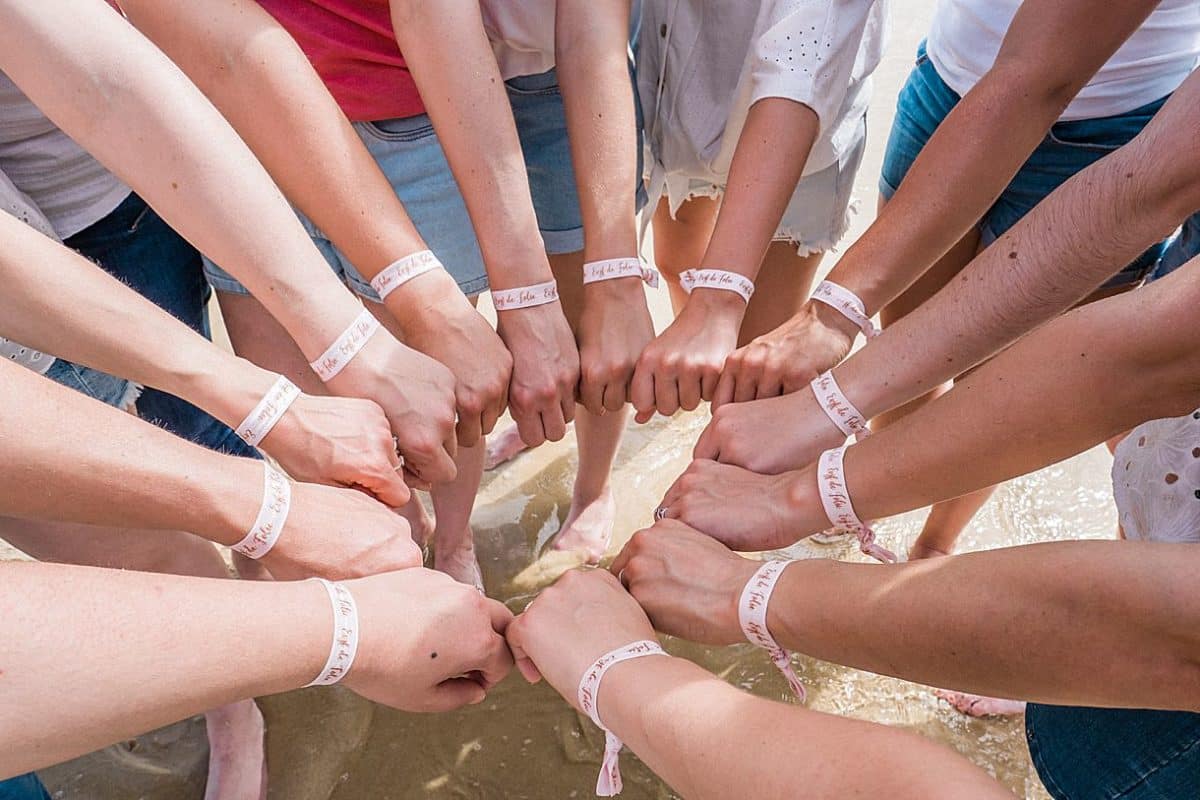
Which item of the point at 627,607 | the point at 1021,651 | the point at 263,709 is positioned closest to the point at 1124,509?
the point at 1021,651

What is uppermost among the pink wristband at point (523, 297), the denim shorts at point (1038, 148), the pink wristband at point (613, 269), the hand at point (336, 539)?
the denim shorts at point (1038, 148)

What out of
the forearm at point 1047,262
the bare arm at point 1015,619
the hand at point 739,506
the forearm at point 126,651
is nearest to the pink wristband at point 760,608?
the bare arm at point 1015,619

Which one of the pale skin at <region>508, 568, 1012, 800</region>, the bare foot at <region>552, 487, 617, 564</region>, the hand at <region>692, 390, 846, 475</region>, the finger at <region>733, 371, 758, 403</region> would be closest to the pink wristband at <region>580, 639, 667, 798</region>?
the pale skin at <region>508, 568, 1012, 800</region>

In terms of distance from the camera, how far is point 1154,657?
78 centimetres

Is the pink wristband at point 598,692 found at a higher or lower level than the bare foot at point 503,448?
higher

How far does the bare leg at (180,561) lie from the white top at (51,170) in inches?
18.1

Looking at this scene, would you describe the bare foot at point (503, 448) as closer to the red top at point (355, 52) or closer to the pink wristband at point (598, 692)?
the red top at point (355, 52)

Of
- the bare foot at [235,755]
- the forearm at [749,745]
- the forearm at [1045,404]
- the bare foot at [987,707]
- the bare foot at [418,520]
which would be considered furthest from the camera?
the bare foot at [418,520]

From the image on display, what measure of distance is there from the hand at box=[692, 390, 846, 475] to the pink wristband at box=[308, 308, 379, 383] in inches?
22.3

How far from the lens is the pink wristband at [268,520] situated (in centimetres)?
112

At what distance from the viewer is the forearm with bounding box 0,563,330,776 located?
76 centimetres

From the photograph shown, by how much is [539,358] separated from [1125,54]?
106 centimetres

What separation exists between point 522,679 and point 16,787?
0.87 m

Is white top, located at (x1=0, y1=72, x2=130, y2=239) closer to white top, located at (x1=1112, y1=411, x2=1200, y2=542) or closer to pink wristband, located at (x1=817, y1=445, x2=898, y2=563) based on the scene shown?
pink wristband, located at (x1=817, y1=445, x2=898, y2=563)
